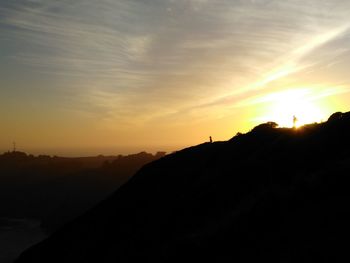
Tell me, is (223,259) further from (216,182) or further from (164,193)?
(164,193)

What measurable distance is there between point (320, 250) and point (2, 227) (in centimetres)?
18893

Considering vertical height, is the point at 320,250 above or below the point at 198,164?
below

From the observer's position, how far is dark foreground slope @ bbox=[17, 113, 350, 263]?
20.4 meters

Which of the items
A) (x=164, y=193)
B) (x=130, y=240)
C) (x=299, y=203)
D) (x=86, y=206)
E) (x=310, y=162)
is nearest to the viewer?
(x=299, y=203)

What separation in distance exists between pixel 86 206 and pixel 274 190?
591 ft

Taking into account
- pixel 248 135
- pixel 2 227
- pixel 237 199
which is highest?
pixel 248 135

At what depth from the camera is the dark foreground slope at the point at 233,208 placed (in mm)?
20391

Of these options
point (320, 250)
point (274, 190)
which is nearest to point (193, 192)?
point (274, 190)

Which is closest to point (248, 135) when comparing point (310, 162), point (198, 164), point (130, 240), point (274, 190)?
point (198, 164)

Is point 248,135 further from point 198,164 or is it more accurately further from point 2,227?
point 2,227

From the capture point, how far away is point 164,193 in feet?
147

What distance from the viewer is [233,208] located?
29422 mm

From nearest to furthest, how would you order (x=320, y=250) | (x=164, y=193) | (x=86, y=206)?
(x=320, y=250) → (x=164, y=193) → (x=86, y=206)

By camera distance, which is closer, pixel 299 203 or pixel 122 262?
pixel 299 203
